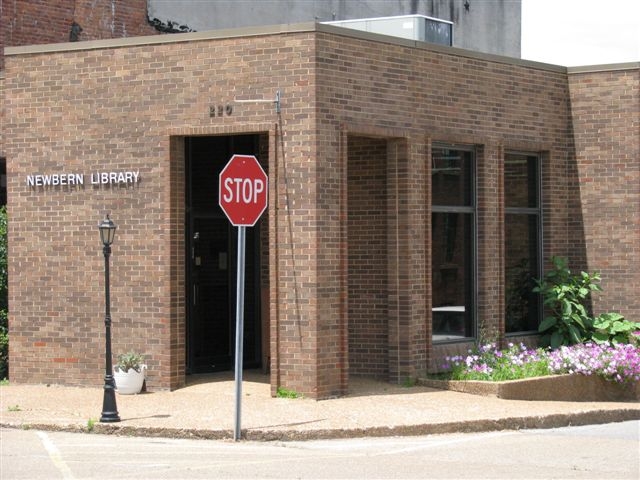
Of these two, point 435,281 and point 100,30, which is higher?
point 100,30

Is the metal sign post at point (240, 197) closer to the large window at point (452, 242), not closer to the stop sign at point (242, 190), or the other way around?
the stop sign at point (242, 190)

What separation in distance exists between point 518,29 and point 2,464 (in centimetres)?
2807

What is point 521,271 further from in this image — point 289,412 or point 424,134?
point 289,412

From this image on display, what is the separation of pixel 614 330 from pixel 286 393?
20.9ft

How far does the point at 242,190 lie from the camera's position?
47.0ft

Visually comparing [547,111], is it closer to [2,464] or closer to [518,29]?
[2,464]

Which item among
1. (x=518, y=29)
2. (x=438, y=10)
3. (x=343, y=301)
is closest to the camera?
(x=343, y=301)

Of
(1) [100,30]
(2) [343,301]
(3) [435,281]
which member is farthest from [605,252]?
(1) [100,30]

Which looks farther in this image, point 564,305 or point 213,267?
point 564,305

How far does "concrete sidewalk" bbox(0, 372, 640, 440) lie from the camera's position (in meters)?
14.5

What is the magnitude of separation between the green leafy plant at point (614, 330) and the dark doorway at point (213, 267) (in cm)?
557

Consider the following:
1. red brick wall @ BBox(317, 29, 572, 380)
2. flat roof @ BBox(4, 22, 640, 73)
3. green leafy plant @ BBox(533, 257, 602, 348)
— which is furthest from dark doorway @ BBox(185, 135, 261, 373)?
green leafy plant @ BBox(533, 257, 602, 348)

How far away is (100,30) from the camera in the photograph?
25.0m

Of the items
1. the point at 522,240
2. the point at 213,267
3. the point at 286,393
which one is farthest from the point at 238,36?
the point at 522,240
